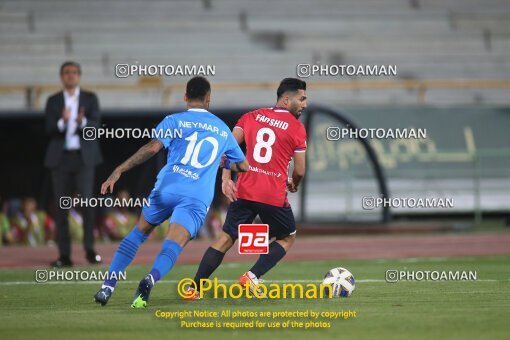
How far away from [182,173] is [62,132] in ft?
16.4

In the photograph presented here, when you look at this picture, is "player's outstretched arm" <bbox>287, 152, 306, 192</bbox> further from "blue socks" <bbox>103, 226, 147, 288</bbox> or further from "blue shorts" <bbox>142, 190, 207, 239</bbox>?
"blue socks" <bbox>103, 226, 147, 288</bbox>

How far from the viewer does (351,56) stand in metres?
26.7

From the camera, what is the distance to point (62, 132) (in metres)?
13.2

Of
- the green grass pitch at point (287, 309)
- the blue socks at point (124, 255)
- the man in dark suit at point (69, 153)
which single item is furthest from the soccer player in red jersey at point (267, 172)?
the man in dark suit at point (69, 153)

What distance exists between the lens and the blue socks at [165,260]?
8.20 meters

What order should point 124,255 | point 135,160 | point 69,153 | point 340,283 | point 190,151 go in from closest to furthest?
point 135,160 → point 190,151 → point 124,255 → point 340,283 → point 69,153

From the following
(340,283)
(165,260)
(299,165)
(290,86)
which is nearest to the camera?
(165,260)

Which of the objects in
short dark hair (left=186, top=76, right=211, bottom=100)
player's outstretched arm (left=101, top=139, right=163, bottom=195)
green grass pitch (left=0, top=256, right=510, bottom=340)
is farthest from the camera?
short dark hair (left=186, top=76, right=211, bottom=100)

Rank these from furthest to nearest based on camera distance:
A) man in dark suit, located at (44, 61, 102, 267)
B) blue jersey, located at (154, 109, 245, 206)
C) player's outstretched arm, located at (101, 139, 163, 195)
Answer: man in dark suit, located at (44, 61, 102, 267) → blue jersey, located at (154, 109, 245, 206) → player's outstretched arm, located at (101, 139, 163, 195)

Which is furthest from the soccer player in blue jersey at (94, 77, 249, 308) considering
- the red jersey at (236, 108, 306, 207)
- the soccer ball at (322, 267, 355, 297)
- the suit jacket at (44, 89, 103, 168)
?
the suit jacket at (44, 89, 103, 168)

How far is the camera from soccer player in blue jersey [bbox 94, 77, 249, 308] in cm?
845

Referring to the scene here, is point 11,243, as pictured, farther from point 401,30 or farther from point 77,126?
point 401,30

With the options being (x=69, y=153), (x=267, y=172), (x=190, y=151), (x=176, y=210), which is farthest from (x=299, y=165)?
(x=69, y=153)

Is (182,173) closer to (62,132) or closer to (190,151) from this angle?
(190,151)
